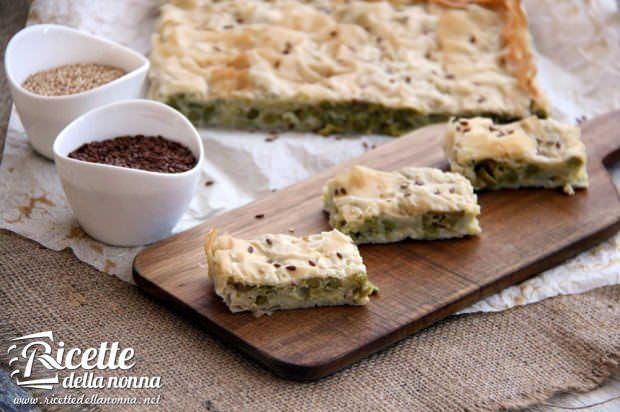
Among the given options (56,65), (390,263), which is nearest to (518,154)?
(390,263)

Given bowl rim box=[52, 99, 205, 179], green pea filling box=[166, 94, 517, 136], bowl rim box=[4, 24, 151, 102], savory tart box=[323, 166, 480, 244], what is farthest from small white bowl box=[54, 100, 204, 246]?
green pea filling box=[166, 94, 517, 136]

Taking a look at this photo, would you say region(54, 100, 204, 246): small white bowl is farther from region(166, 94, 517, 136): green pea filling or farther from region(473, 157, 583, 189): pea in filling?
region(473, 157, 583, 189): pea in filling

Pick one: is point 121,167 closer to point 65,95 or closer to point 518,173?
point 65,95

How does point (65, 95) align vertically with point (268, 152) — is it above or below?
above

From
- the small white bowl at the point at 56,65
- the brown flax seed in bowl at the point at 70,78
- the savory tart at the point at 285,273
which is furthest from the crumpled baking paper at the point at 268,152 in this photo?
the savory tart at the point at 285,273

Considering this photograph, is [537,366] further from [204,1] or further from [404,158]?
[204,1]

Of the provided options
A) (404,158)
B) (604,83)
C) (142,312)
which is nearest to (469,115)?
(404,158)
